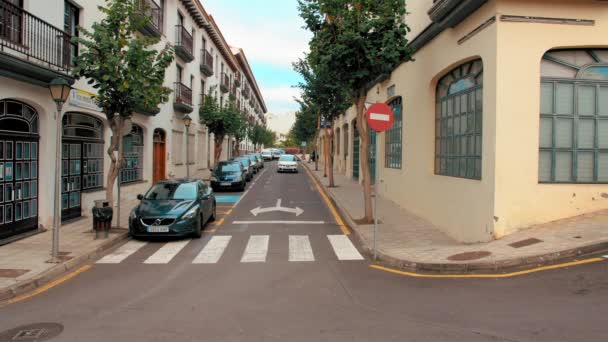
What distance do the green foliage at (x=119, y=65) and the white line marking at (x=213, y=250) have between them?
3998 mm

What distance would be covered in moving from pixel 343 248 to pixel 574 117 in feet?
18.7

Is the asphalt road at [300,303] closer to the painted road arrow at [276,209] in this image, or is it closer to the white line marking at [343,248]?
the white line marking at [343,248]

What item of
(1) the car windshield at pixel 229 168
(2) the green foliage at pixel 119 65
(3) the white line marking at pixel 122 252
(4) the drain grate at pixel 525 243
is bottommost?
(3) the white line marking at pixel 122 252

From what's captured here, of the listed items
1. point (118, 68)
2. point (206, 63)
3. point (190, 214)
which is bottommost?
point (190, 214)

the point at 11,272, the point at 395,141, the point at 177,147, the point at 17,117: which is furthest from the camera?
the point at 177,147

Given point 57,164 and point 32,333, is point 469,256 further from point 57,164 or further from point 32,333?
point 57,164

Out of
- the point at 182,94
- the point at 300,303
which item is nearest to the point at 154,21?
the point at 182,94

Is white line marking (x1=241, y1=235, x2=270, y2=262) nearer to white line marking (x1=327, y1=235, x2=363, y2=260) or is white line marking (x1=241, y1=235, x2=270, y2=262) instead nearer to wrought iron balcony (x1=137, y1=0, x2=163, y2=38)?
white line marking (x1=327, y1=235, x2=363, y2=260)

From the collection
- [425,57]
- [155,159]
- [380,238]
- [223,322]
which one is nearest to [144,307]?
[223,322]

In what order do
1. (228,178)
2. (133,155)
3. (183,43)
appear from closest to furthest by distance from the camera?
(133,155) → (228,178) → (183,43)

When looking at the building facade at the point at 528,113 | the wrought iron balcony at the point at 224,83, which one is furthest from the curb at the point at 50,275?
the wrought iron balcony at the point at 224,83

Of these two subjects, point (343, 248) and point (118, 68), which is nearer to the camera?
point (343, 248)

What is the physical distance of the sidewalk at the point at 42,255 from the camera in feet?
22.4

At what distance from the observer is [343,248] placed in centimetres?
971
